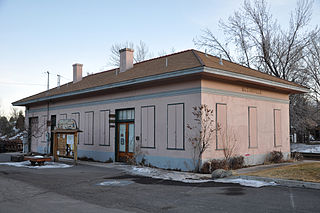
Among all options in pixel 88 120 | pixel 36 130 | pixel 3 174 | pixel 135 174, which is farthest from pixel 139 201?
pixel 36 130

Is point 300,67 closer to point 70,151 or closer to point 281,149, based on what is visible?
point 281,149

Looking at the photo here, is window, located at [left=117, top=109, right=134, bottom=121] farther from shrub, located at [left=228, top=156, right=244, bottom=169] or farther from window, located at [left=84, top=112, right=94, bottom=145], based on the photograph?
shrub, located at [left=228, top=156, right=244, bottom=169]

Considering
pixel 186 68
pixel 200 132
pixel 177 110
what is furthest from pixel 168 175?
pixel 186 68

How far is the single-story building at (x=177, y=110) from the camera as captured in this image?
1401cm

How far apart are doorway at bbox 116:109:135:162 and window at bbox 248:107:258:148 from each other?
6.04 metres

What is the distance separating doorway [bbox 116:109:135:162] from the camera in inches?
669

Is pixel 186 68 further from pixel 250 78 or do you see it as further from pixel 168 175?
pixel 168 175

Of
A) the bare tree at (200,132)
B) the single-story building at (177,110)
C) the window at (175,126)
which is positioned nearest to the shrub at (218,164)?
the single-story building at (177,110)

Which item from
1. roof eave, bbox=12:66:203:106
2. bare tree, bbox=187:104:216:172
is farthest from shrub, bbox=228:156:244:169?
roof eave, bbox=12:66:203:106

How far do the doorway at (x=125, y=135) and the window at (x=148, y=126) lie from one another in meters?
1.04

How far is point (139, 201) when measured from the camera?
8148mm

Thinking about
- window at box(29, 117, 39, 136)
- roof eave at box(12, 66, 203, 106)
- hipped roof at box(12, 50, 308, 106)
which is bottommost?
window at box(29, 117, 39, 136)

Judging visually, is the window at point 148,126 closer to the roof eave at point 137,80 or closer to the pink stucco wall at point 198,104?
the pink stucco wall at point 198,104

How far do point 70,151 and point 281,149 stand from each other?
1209 centimetres
